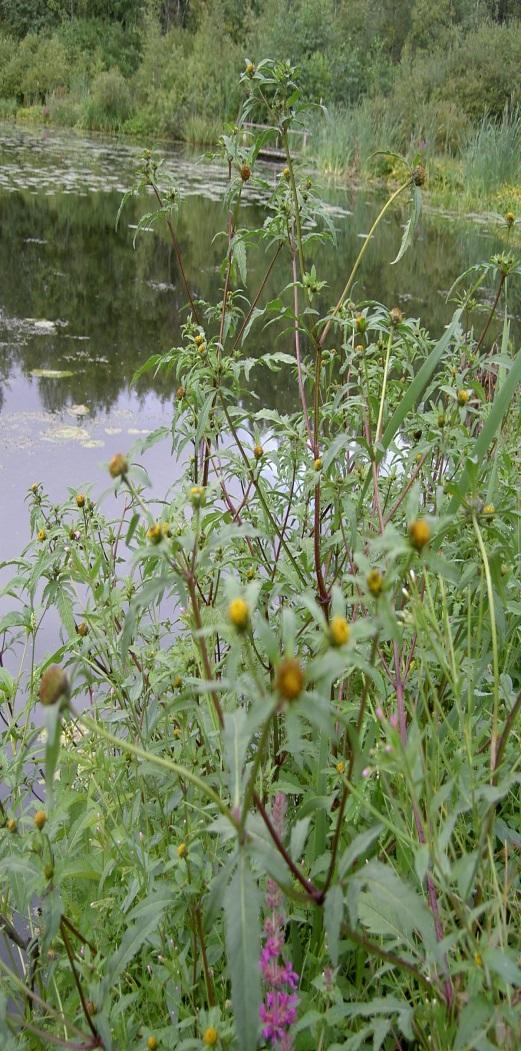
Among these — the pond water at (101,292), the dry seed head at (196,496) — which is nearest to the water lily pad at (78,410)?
the pond water at (101,292)

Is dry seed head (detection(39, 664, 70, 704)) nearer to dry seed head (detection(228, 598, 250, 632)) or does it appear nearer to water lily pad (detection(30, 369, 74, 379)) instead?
dry seed head (detection(228, 598, 250, 632))

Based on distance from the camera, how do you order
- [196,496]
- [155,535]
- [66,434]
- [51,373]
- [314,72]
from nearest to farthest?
[155,535]
[196,496]
[66,434]
[51,373]
[314,72]

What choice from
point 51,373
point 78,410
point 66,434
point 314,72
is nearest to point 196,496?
point 66,434

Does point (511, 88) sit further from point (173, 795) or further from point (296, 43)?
point (173, 795)

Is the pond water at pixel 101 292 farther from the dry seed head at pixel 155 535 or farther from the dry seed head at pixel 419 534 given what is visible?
the dry seed head at pixel 419 534

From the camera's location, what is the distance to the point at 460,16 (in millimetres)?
25062

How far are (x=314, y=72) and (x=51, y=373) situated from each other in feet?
55.3

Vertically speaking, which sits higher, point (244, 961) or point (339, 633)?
point (339, 633)

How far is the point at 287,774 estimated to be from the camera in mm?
1442

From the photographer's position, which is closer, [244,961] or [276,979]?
[244,961]

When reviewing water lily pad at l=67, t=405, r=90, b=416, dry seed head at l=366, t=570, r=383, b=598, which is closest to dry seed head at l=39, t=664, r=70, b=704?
dry seed head at l=366, t=570, r=383, b=598

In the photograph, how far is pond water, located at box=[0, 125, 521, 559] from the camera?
12.5ft

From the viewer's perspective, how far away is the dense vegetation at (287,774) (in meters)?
0.71

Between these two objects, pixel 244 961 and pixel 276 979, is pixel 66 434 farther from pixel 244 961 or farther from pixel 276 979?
pixel 244 961
